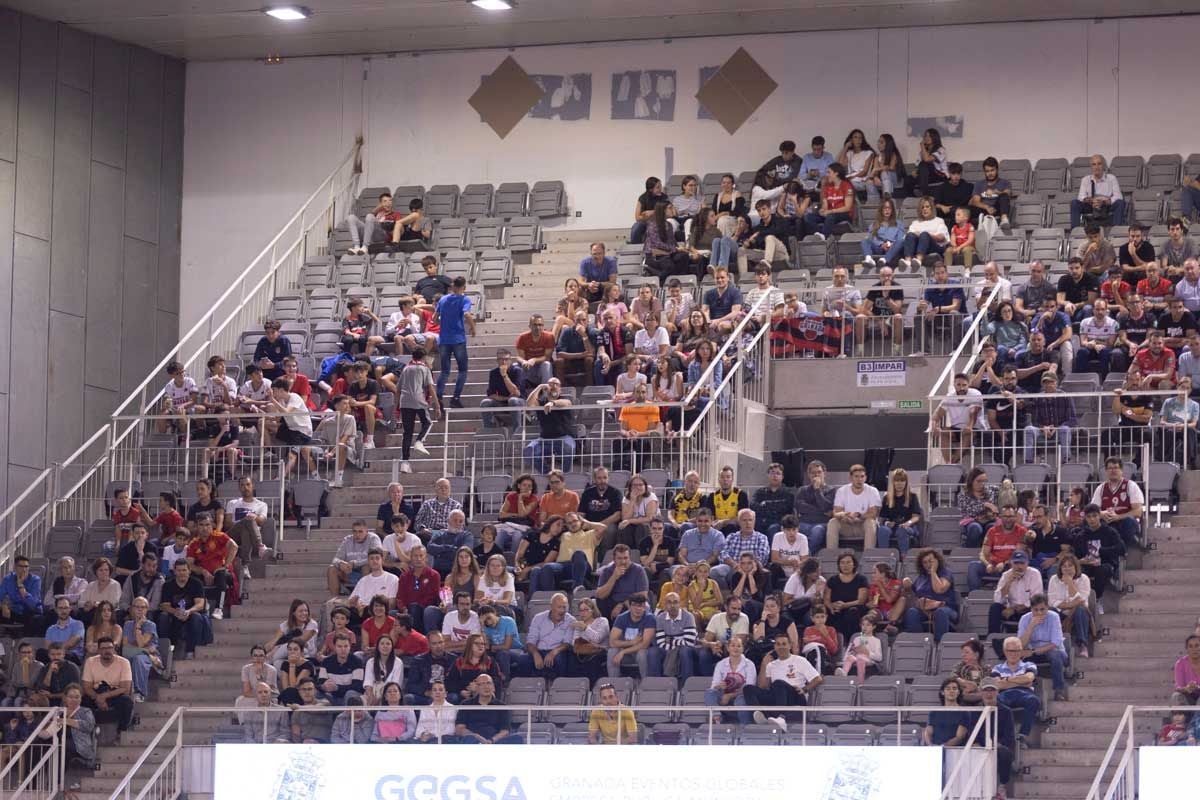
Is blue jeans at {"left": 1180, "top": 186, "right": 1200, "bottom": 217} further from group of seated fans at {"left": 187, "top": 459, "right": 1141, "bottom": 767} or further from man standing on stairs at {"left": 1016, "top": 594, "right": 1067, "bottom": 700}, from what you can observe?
man standing on stairs at {"left": 1016, "top": 594, "right": 1067, "bottom": 700}

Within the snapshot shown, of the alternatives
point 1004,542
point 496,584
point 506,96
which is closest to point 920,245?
point 506,96

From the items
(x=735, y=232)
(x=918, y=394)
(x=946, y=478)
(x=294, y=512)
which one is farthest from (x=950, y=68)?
(x=294, y=512)

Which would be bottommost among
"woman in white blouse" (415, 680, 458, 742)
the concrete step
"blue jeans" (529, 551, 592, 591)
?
the concrete step

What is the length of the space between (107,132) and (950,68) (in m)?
9.95

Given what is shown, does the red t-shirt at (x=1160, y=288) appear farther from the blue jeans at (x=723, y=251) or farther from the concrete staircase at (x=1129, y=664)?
the blue jeans at (x=723, y=251)

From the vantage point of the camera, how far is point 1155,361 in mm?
19000

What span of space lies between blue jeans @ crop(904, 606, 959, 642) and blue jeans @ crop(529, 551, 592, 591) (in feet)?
9.20

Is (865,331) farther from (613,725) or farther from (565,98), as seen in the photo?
(613,725)

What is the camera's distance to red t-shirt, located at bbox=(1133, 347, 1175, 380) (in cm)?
1892

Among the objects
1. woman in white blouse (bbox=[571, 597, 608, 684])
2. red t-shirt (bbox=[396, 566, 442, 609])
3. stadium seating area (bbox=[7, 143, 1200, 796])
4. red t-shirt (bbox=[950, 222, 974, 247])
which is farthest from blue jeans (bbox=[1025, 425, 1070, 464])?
red t-shirt (bbox=[396, 566, 442, 609])

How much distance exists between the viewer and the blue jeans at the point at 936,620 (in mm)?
16266

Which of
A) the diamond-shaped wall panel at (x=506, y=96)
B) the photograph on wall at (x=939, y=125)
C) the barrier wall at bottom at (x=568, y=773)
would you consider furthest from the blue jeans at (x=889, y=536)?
the diamond-shaped wall panel at (x=506, y=96)

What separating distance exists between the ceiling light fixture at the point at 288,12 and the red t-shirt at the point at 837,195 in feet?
20.9

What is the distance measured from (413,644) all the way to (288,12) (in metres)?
10.4
